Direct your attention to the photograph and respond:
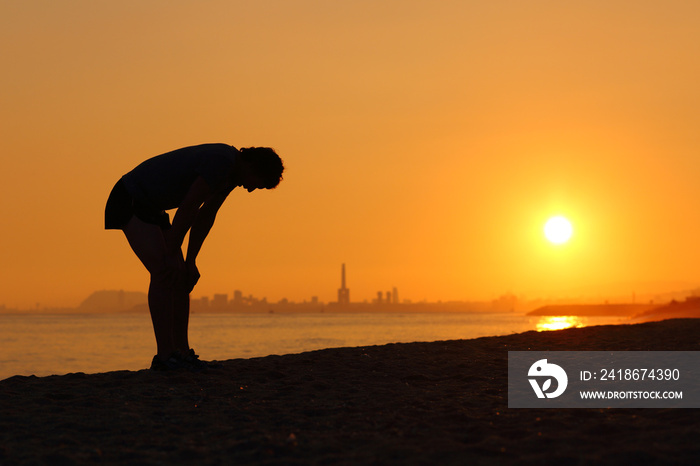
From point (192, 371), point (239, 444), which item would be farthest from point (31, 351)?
point (239, 444)

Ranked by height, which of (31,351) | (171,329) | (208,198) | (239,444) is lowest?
(31,351)

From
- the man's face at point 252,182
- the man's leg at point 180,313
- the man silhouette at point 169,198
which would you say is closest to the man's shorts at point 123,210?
the man silhouette at point 169,198

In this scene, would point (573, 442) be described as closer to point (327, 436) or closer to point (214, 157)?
point (327, 436)

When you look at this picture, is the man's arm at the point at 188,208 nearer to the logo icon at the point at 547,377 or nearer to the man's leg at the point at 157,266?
the man's leg at the point at 157,266

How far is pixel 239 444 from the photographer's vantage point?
154 inches

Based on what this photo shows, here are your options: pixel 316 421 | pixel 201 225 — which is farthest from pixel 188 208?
pixel 316 421

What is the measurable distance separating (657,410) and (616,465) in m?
1.56

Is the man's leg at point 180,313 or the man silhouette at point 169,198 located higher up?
the man silhouette at point 169,198

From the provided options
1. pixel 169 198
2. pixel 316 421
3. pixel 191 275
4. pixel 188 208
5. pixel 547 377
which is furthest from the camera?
pixel 191 275

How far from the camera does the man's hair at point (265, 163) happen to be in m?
6.09

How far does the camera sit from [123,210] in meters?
6.20

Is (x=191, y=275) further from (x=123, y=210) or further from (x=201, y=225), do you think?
(x=123, y=210)

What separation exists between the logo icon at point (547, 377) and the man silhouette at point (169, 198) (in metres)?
2.82

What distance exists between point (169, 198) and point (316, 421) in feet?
8.68
